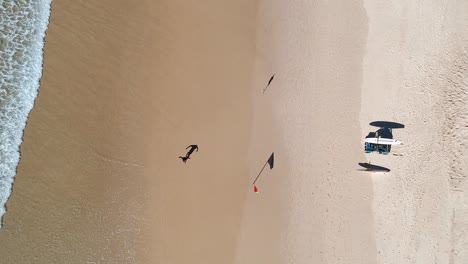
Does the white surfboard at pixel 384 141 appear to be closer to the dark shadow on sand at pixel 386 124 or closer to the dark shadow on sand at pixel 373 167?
the dark shadow on sand at pixel 386 124

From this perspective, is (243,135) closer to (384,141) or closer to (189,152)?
(189,152)

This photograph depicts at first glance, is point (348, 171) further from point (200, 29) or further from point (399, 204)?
point (200, 29)

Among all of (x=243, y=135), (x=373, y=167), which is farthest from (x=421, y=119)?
(x=243, y=135)

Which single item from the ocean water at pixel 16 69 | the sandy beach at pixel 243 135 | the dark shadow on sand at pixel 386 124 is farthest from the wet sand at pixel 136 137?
the dark shadow on sand at pixel 386 124

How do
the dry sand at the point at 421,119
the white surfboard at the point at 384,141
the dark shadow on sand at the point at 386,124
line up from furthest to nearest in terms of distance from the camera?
1. the dark shadow on sand at the point at 386,124
2. the white surfboard at the point at 384,141
3. the dry sand at the point at 421,119

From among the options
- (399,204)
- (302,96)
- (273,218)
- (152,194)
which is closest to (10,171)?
(152,194)

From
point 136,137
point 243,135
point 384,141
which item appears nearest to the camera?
point 384,141

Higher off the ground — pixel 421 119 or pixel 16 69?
pixel 16 69
